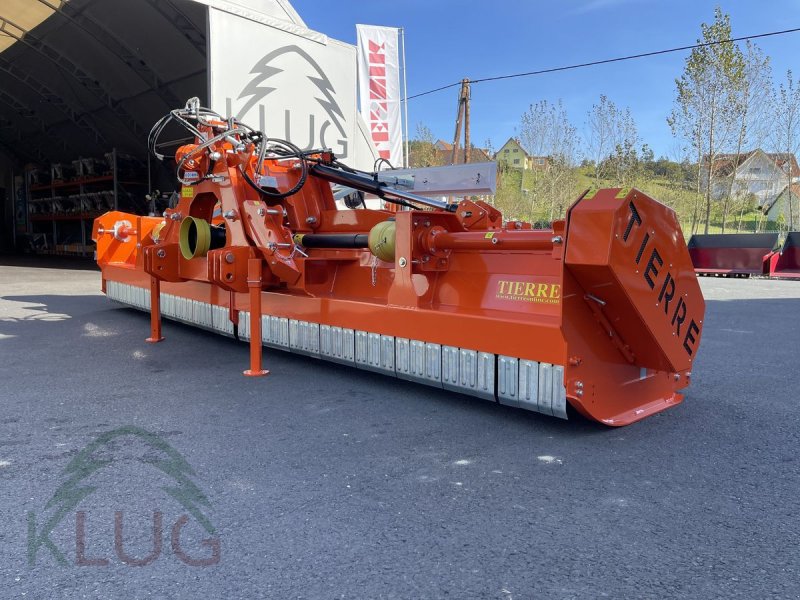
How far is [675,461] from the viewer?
9.81 ft

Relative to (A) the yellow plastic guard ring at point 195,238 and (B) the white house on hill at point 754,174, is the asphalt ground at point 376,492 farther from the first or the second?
(B) the white house on hill at point 754,174

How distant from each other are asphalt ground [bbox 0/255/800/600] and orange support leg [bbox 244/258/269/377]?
0.17 meters

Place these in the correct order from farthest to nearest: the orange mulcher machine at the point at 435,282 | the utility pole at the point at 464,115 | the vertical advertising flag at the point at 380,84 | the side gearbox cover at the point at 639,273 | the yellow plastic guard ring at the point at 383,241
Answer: the utility pole at the point at 464,115
the vertical advertising flag at the point at 380,84
the yellow plastic guard ring at the point at 383,241
the orange mulcher machine at the point at 435,282
the side gearbox cover at the point at 639,273

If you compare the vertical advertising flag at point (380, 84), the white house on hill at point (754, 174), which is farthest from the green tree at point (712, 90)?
the vertical advertising flag at point (380, 84)

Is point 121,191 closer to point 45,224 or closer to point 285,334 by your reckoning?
point 45,224

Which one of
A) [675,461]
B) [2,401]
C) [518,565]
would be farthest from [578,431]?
[2,401]

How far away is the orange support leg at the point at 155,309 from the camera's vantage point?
233 inches

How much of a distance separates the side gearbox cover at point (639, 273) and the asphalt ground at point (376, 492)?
50cm

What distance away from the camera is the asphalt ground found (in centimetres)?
199

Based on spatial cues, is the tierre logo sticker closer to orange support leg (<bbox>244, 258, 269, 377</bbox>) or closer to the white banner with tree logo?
orange support leg (<bbox>244, 258, 269, 377</bbox>)

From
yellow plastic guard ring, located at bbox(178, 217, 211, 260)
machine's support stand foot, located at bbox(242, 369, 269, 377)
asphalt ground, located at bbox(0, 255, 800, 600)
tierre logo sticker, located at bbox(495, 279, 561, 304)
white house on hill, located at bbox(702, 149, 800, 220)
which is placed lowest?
asphalt ground, located at bbox(0, 255, 800, 600)

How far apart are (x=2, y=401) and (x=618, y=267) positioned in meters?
3.75

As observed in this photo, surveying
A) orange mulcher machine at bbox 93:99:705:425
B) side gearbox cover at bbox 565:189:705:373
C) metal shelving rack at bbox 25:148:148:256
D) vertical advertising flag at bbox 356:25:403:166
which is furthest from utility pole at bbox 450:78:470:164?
side gearbox cover at bbox 565:189:705:373

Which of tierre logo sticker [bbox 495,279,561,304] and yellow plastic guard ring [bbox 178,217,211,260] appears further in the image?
yellow plastic guard ring [bbox 178,217,211,260]
